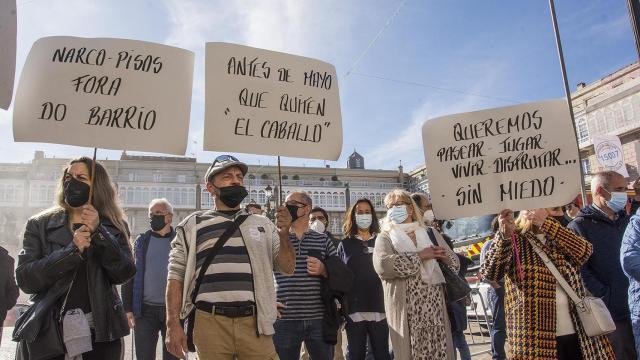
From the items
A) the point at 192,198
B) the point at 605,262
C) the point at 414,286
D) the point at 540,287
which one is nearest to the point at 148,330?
the point at 414,286

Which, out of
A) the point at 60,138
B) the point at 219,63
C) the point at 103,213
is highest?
the point at 219,63

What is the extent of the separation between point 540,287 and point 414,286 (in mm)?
1089

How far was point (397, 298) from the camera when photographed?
4.27 metres

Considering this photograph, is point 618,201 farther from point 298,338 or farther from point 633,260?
point 298,338

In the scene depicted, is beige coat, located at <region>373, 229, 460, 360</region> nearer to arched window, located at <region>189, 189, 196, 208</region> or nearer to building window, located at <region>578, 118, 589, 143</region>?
building window, located at <region>578, 118, 589, 143</region>

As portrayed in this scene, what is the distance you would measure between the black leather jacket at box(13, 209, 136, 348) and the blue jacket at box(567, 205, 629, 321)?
3.64 metres

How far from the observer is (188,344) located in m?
2.91

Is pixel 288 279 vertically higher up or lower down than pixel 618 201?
lower down

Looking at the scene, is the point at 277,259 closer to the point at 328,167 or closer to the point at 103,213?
the point at 103,213

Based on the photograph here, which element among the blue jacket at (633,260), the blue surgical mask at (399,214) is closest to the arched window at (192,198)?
the blue surgical mask at (399,214)

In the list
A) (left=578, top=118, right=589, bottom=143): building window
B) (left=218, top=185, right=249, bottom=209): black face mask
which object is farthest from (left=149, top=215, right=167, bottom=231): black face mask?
(left=578, top=118, right=589, bottom=143): building window

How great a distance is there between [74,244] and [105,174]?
648mm

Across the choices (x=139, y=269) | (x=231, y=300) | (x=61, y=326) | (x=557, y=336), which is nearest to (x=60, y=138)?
(x=61, y=326)

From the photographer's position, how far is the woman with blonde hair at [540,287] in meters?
3.36
